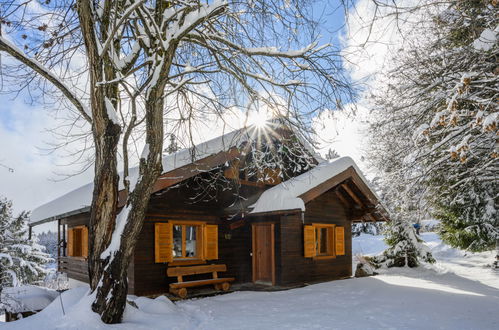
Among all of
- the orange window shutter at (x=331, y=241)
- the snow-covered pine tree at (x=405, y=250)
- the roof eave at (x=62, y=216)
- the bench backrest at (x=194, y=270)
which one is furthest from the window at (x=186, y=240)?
the snow-covered pine tree at (x=405, y=250)

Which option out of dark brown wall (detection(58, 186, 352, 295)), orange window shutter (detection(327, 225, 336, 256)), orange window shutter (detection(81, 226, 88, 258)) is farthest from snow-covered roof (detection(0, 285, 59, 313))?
orange window shutter (detection(327, 225, 336, 256))

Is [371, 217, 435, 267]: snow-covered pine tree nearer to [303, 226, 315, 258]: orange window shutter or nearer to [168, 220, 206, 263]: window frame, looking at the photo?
[303, 226, 315, 258]: orange window shutter

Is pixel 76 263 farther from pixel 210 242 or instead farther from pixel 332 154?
pixel 332 154

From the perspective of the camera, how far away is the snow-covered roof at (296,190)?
10070 mm

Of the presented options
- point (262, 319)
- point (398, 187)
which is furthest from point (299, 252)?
point (262, 319)

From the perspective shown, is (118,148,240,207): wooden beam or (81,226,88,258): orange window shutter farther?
(81,226,88,258): orange window shutter

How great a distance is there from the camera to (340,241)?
13.2m

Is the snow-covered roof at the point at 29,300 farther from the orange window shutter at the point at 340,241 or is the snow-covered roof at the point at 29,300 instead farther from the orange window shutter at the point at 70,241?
the orange window shutter at the point at 340,241

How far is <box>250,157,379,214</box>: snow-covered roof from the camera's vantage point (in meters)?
10.1

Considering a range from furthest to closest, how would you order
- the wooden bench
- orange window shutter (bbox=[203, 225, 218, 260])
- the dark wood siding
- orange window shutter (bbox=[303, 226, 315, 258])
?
the dark wood siding < orange window shutter (bbox=[303, 226, 315, 258]) < orange window shutter (bbox=[203, 225, 218, 260]) < the wooden bench

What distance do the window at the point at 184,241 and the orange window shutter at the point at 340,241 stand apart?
4.47 m

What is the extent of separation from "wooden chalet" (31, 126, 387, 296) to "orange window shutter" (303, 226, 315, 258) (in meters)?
0.03

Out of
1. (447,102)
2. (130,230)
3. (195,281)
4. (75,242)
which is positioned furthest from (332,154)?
(130,230)

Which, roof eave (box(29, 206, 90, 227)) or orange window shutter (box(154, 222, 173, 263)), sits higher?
roof eave (box(29, 206, 90, 227))
